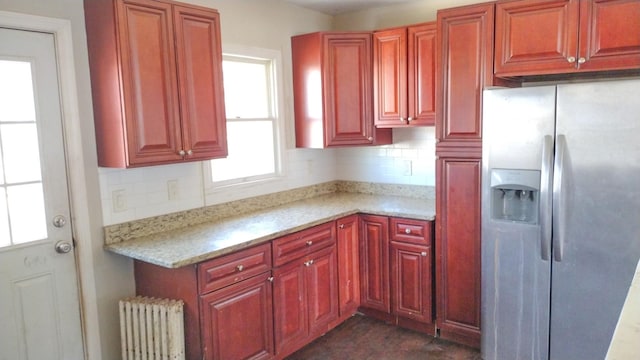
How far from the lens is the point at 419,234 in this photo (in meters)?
3.26

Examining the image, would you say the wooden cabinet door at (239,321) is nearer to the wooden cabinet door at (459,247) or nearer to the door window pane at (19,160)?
the door window pane at (19,160)

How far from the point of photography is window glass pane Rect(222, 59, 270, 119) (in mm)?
3320

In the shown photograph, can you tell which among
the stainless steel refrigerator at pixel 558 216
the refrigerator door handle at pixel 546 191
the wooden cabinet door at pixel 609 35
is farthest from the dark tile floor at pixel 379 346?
the wooden cabinet door at pixel 609 35

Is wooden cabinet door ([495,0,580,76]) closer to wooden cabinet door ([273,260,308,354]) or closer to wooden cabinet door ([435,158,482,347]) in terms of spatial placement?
wooden cabinet door ([435,158,482,347])

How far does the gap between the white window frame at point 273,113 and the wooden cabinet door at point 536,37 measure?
1.63 metres

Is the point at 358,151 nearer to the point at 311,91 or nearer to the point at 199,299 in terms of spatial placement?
the point at 311,91

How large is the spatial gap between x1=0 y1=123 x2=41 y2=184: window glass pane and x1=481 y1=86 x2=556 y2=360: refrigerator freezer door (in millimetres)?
2438

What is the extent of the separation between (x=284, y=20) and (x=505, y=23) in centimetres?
168

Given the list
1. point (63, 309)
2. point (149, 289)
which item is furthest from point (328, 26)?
point (63, 309)

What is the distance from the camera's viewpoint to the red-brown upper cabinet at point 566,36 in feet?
8.12

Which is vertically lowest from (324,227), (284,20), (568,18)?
(324,227)

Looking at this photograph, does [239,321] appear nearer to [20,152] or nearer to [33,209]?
[33,209]

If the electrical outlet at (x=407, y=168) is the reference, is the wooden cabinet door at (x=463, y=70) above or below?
above

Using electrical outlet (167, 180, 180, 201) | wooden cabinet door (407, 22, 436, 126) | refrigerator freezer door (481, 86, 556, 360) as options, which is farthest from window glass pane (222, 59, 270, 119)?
refrigerator freezer door (481, 86, 556, 360)
